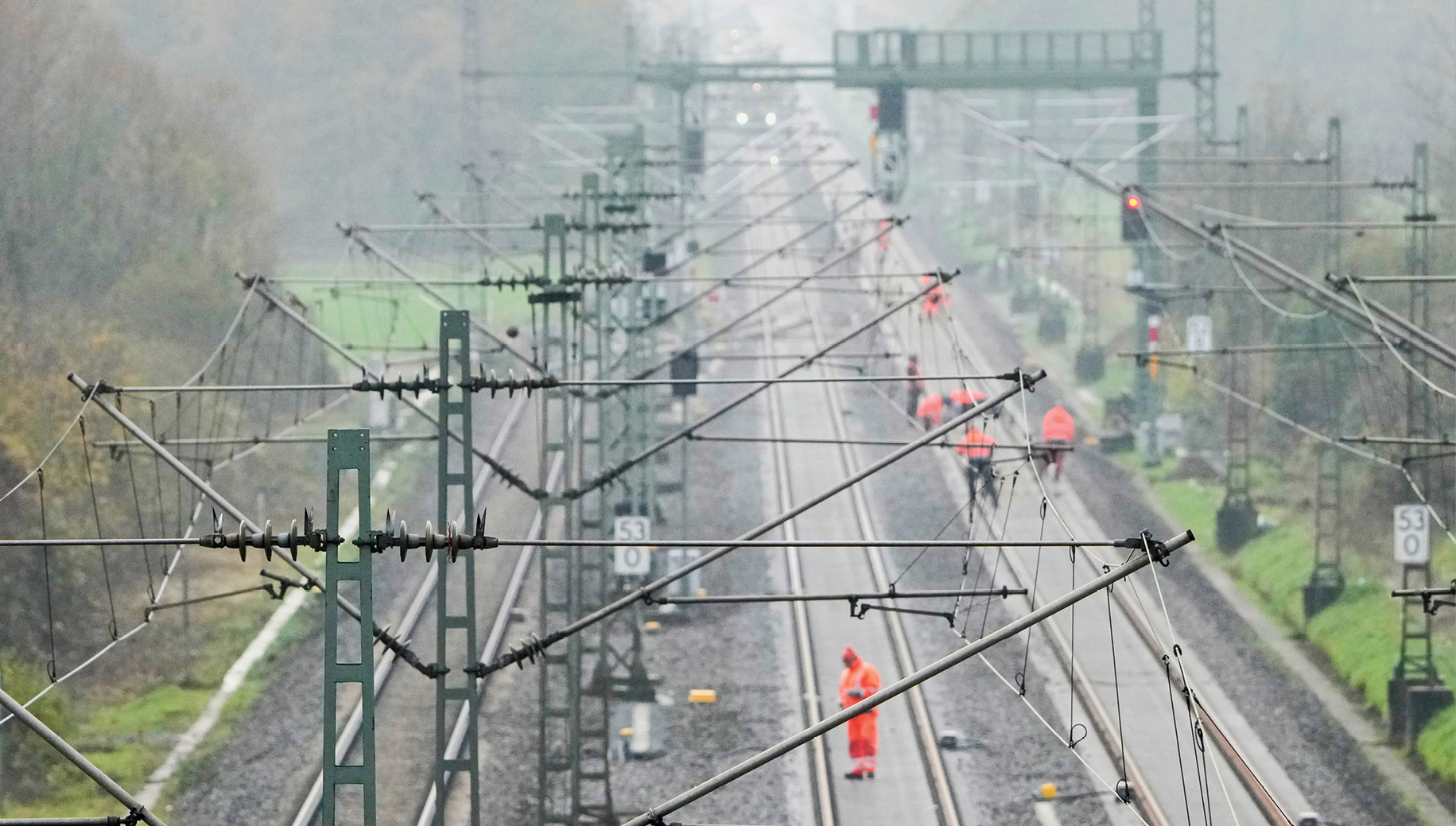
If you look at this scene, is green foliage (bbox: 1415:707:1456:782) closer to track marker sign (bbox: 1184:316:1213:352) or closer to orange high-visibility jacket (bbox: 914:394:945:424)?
track marker sign (bbox: 1184:316:1213:352)

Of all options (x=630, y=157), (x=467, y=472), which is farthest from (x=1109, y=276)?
(x=467, y=472)

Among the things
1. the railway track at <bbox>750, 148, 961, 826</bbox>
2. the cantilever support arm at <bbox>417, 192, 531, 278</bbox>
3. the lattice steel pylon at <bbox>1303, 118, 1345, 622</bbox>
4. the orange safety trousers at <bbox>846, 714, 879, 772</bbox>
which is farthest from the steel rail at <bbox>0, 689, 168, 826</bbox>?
the lattice steel pylon at <bbox>1303, 118, 1345, 622</bbox>

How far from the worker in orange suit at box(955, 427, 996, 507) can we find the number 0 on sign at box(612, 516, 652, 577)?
Answer: 3.77 m

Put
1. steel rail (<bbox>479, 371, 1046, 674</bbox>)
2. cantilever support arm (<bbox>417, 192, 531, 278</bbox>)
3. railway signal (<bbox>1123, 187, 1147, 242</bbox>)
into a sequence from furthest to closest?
railway signal (<bbox>1123, 187, 1147, 242</bbox>) → cantilever support arm (<bbox>417, 192, 531, 278</bbox>) → steel rail (<bbox>479, 371, 1046, 674</bbox>)

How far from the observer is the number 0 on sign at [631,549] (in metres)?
23.7

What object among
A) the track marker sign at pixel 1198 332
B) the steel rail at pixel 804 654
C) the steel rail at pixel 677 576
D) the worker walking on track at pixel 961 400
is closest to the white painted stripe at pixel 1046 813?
the steel rail at pixel 804 654

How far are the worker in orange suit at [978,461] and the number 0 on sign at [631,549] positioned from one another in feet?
12.4

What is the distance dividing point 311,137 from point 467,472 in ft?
166

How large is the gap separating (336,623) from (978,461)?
21552 millimetres

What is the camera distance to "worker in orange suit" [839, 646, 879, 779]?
22.0 meters

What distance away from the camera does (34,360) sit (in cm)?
2983

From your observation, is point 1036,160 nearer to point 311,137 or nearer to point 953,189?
point 953,189

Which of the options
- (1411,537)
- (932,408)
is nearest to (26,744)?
(1411,537)

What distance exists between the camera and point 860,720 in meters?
22.8
